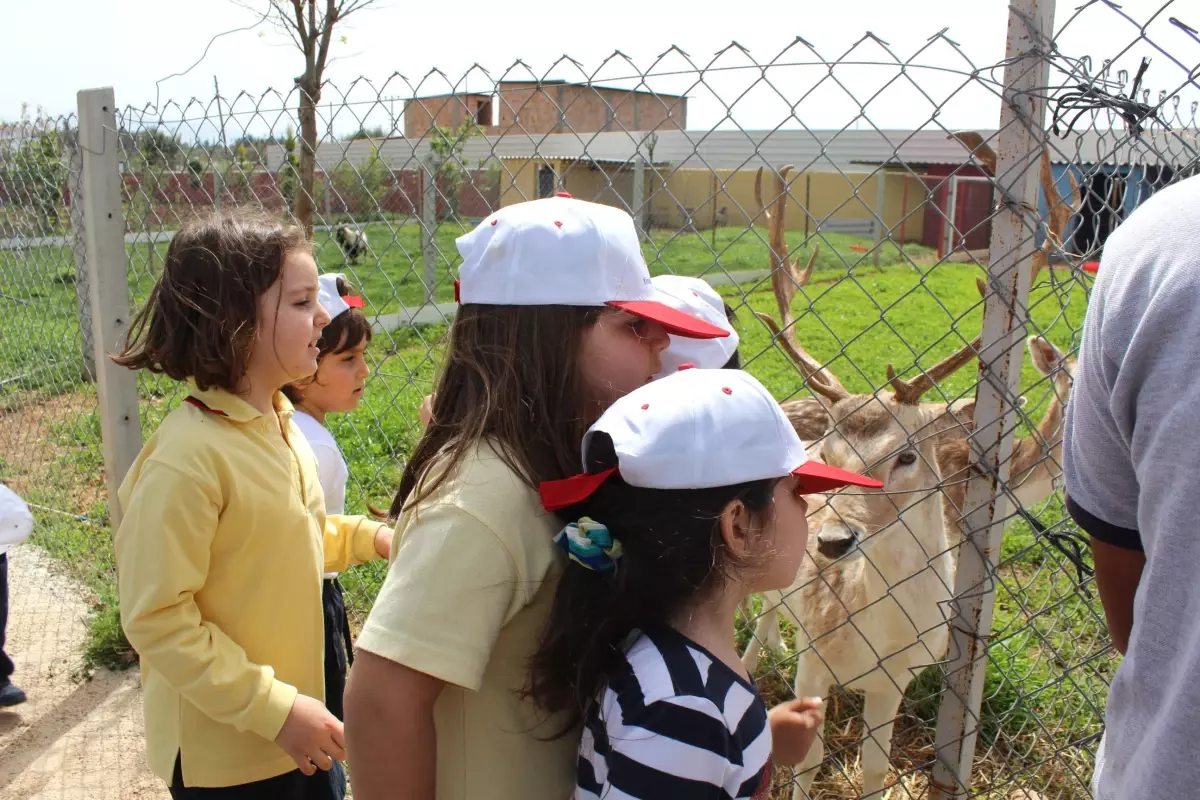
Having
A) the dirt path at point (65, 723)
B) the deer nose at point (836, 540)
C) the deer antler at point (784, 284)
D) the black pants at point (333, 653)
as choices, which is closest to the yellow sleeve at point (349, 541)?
the black pants at point (333, 653)

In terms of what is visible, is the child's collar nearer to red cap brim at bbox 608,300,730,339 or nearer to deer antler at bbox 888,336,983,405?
red cap brim at bbox 608,300,730,339

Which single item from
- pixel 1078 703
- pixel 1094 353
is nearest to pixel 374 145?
pixel 1094 353

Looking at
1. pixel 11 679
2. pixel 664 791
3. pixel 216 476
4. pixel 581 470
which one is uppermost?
pixel 581 470

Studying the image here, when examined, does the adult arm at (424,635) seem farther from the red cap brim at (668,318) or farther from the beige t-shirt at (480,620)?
the red cap brim at (668,318)

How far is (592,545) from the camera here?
4.14ft

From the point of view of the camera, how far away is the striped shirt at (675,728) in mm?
1182

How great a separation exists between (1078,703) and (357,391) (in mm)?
2804

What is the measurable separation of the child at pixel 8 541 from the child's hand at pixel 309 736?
2.14 m

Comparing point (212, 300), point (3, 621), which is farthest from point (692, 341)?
point (3, 621)

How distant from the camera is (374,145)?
3.12m

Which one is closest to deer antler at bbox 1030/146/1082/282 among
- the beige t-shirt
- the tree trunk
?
the beige t-shirt

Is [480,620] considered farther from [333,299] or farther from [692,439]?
[333,299]

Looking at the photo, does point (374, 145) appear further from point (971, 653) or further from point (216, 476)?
point (971, 653)

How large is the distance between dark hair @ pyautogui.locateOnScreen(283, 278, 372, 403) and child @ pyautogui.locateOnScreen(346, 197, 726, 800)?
1.10 m
